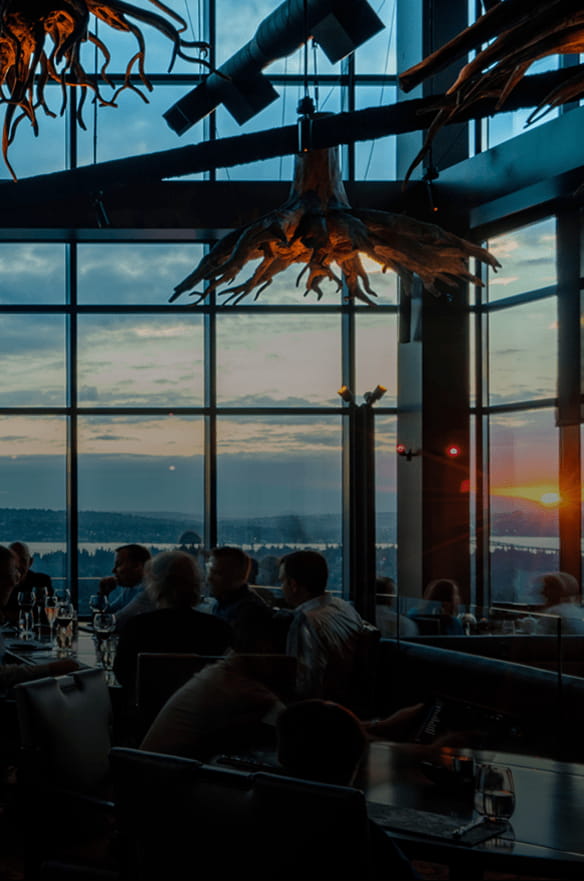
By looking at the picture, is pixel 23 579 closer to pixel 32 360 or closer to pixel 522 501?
pixel 32 360

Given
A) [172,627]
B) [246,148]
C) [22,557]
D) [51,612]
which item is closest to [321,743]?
[172,627]

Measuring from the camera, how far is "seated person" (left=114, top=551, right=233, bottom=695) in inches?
164

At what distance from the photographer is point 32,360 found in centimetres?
1009

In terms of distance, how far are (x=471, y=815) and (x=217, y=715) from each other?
0.94 metres

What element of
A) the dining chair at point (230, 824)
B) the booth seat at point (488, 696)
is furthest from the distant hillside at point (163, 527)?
the dining chair at point (230, 824)

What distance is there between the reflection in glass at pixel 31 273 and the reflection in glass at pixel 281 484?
2.47 m

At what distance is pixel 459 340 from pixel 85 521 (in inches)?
187

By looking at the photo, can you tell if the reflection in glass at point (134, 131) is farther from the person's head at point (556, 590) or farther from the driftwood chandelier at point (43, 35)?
the driftwood chandelier at point (43, 35)

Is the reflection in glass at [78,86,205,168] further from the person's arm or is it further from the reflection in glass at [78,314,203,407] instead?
the person's arm

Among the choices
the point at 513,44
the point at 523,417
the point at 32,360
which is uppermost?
the point at 32,360

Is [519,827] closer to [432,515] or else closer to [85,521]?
[432,515]

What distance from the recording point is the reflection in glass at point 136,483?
1010cm

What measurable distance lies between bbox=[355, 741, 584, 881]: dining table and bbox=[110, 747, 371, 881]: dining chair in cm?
56

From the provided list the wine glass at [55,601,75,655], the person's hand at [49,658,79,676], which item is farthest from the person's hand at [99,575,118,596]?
the person's hand at [49,658,79,676]
